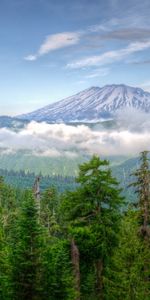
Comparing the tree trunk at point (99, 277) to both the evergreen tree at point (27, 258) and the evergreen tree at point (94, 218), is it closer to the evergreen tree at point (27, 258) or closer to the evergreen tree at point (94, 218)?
the evergreen tree at point (94, 218)

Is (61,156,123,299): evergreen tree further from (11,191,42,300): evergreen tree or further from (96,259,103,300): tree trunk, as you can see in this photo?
(11,191,42,300): evergreen tree

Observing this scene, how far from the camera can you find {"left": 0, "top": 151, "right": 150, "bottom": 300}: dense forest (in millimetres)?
36562

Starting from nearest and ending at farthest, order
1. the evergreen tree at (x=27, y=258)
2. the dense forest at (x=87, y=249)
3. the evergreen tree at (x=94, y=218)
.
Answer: the evergreen tree at (x=27, y=258), the dense forest at (x=87, y=249), the evergreen tree at (x=94, y=218)

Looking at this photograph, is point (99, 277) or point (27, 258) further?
point (99, 277)

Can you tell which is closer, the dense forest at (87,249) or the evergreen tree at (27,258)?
the evergreen tree at (27,258)

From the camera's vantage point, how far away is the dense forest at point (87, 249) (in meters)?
36.6

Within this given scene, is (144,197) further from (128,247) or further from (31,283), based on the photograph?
(31,283)

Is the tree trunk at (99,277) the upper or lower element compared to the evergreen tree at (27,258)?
lower

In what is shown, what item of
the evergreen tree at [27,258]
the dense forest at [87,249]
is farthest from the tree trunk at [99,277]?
the evergreen tree at [27,258]

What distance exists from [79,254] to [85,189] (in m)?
6.51

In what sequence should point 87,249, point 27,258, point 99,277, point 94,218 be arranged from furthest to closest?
point 99,277 < point 94,218 < point 87,249 < point 27,258

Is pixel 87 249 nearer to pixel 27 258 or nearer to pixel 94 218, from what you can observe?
pixel 94 218

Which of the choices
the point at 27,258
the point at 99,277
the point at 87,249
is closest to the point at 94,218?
the point at 87,249

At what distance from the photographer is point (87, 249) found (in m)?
44.4
